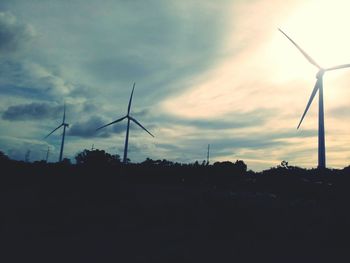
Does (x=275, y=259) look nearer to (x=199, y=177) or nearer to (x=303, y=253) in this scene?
(x=303, y=253)

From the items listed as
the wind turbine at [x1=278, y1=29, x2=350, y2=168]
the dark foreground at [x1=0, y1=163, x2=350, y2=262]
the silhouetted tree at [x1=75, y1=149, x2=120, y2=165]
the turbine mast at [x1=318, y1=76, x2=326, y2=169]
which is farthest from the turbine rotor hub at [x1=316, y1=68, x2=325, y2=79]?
the silhouetted tree at [x1=75, y1=149, x2=120, y2=165]

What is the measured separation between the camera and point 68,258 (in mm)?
27062

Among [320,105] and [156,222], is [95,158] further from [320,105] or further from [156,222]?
[320,105]

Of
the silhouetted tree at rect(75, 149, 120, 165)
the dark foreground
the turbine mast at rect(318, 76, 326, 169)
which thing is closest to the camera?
the dark foreground

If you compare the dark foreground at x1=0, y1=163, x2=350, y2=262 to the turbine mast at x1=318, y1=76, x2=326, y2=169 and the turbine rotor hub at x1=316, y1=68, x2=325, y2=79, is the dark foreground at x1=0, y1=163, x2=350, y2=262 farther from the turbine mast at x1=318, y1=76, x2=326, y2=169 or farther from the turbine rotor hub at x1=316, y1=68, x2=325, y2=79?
the turbine rotor hub at x1=316, y1=68, x2=325, y2=79

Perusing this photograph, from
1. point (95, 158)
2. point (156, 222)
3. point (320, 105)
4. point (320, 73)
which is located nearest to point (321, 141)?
point (320, 105)

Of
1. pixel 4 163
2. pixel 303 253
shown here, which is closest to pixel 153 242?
pixel 303 253

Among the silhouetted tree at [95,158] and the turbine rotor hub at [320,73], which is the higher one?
the turbine rotor hub at [320,73]

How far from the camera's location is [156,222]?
148ft

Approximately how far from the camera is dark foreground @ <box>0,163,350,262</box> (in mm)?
29859

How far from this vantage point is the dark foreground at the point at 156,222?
1176 inches

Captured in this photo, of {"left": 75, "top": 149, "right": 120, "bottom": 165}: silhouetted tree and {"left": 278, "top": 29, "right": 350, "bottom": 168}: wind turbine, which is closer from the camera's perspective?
{"left": 278, "top": 29, "right": 350, "bottom": 168}: wind turbine

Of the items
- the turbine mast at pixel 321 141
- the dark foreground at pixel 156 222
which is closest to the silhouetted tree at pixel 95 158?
the dark foreground at pixel 156 222

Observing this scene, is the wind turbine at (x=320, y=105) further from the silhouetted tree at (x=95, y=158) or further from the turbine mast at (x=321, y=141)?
the silhouetted tree at (x=95, y=158)
